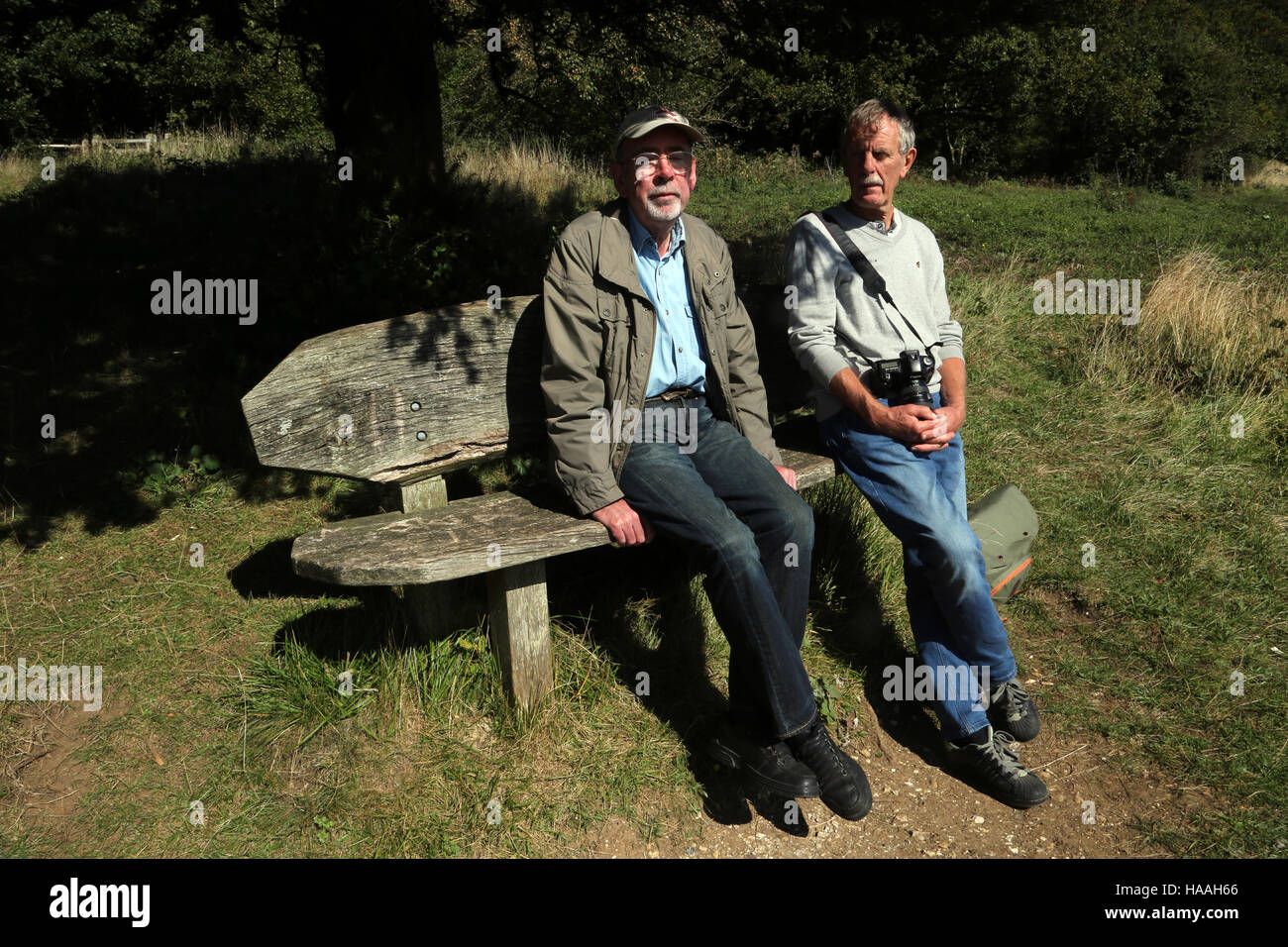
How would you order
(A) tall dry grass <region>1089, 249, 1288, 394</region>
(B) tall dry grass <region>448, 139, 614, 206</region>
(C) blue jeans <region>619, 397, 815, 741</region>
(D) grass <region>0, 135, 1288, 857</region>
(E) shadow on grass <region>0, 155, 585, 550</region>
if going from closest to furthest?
(C) blue jeans <region>619, 397, 815, 741</region>
(D) grass <region>0, 135, 1288, 857</region>
(E) shadow on grass <region>0, 155, 585, 550</region>
(A) tall dry grass <region>1089, 249, 1288, 394</region>
(B) tall dry grass <region>448, 139, 614, 206</region>

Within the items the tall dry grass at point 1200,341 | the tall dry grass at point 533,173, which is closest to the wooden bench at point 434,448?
the tall dry grass at point 1200,341

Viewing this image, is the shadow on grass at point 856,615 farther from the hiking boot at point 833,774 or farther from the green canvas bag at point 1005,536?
the hiking boot at point 833,774

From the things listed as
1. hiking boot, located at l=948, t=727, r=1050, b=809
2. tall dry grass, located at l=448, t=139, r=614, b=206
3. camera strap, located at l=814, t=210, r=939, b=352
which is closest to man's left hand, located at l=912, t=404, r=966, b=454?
camera strap, located at l=814, t=210, r=939, b=352

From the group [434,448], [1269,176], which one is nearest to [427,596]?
[434,448]

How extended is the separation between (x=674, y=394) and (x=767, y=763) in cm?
125

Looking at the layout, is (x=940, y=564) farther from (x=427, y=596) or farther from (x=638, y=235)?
(x=427, y=596)

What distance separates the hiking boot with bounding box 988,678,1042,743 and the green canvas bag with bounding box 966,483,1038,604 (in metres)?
0.49

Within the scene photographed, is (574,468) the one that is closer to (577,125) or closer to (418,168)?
(418,168)

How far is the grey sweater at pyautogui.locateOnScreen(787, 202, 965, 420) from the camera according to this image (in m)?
3.51

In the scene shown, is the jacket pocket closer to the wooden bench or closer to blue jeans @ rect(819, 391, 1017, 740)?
the wooden bench

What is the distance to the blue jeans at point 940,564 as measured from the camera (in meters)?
3.23

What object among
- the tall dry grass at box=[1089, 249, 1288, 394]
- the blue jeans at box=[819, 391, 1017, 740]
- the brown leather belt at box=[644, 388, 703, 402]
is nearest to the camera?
the blue jeans at box=[819, 391, 1017, 740]

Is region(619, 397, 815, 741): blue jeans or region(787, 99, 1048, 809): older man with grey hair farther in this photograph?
region(787, 99, 1048, 809): older man with grey hair
